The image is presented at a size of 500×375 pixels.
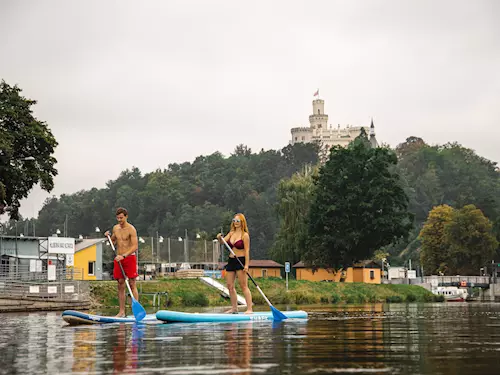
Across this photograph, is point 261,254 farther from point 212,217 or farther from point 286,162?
point 286,162

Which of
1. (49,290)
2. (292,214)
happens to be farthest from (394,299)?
(49,290)

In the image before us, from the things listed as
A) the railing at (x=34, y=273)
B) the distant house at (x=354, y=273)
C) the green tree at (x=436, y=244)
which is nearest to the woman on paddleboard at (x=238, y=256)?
the railing at (x=34, y=273)

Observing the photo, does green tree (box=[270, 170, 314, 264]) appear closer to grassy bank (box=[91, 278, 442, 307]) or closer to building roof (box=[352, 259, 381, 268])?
building roof (box=[352, 259, 381, 268])

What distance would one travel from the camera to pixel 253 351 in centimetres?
930

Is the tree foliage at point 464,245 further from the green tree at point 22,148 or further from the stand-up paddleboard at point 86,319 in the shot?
the stand-up paddleboard at point 86,319

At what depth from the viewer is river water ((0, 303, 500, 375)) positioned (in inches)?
300

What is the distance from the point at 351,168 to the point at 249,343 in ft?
221

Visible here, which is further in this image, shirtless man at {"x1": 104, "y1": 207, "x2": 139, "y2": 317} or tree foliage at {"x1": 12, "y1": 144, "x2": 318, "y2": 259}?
tree foliage at {"x1": 12, "y1": 144, "x2": 318, "y2": 259}

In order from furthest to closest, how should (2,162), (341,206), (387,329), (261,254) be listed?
(261,254), (341,206), (2,162), (387,329)

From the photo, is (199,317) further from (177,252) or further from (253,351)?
(177,252)

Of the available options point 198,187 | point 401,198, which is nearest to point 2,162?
point 401,198

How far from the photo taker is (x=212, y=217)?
16738 centimetres

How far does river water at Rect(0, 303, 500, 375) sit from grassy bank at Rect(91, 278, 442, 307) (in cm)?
2662

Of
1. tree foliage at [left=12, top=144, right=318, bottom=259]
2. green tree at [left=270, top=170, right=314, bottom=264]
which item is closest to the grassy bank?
green tree at [left=270, top=170, right=314, bottom=264]
